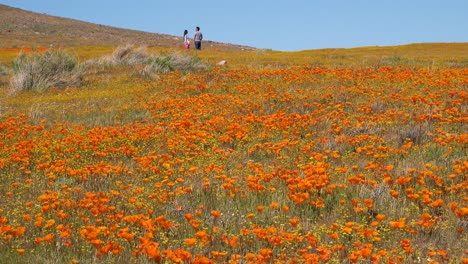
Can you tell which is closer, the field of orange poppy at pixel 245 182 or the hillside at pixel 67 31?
the field of orange poppy at pixel 245 182

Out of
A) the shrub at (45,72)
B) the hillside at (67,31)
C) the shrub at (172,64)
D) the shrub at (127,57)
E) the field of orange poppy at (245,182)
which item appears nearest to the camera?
the field of orange poppy at (245,182)

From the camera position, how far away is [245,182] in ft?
19.9

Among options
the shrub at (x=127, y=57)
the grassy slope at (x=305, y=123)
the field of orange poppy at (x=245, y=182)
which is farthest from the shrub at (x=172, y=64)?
the field of orange poppy at (x=245, y=182)

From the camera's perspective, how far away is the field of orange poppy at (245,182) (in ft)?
13.8

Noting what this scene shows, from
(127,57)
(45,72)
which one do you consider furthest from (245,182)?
(127,57)

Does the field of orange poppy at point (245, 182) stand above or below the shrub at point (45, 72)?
below

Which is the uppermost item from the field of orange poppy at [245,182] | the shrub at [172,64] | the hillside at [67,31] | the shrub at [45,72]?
the hillside at [67,31]

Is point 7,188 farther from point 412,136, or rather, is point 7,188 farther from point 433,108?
point 433,108

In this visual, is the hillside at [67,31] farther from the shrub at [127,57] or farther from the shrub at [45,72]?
the shrub at [45,72]

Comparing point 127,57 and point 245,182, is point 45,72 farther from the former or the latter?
point 245,182

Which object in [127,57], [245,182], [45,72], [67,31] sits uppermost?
[67,31]

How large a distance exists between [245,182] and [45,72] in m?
14.9

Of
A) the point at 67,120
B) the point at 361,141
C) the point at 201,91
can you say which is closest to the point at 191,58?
the point at 201,91

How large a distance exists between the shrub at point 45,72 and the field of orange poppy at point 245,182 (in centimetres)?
473
